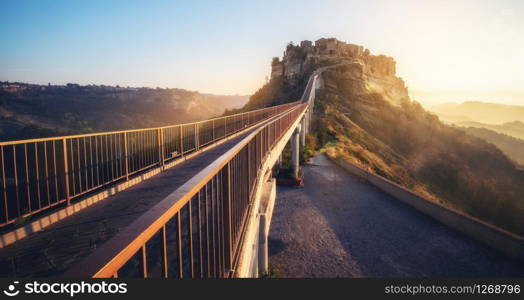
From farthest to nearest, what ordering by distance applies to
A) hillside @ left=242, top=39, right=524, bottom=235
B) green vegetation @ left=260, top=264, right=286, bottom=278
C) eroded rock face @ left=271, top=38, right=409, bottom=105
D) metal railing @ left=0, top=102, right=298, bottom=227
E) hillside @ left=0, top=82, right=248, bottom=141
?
hillside @ left=0, top=82, right=248, bottom=141
eroded rock face @ left=271, top=38, right=409, bottom=105
hillside @ left=242, top=39, right=524, bottom=235
green vegetation @ left=260, top=264, right=286, bottom=278
metal railing @ left=0, top=102, right=298, bottom=227

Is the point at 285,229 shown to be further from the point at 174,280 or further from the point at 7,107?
the point at 7,107

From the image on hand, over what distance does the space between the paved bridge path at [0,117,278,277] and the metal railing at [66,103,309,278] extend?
0.88 metres

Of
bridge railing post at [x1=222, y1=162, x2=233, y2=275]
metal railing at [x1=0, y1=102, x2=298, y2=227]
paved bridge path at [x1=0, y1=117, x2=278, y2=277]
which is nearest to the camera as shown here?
→ bridge railing post at [x1=222, y1=162, x2=233, y2=275]

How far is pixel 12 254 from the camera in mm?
4207

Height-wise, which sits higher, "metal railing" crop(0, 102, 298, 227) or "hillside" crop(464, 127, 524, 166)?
"metal railing" crop(0, 102, 298, 227)

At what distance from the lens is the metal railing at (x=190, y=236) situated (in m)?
1.10

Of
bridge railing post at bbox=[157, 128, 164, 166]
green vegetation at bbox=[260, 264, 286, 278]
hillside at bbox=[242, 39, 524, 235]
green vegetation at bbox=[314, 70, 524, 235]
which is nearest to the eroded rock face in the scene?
hillside at bbox=[242, 39, 524, 235]

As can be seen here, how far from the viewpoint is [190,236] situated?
1.99m

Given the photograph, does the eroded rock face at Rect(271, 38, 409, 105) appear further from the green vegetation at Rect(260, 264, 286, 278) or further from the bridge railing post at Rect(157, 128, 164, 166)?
the bridge railing post at Rect(157, 128, 164, 166)

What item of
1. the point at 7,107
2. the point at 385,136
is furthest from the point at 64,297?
the point at 7,107

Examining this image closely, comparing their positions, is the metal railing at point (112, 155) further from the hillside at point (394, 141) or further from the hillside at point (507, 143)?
the hillside at point (507, 143)

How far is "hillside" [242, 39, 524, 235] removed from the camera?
38438mm

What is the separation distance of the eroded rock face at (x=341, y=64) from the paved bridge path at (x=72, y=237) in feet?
221

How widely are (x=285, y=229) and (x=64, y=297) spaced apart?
46.3ft
